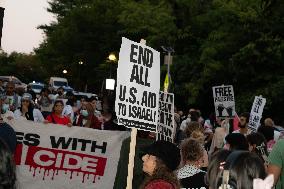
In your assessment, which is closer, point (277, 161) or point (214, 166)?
point (214, 166)

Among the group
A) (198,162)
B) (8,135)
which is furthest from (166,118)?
(8,135)

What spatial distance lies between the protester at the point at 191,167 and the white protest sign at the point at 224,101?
7.38m

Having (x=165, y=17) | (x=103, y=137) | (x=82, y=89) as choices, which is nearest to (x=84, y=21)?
(x=82, y=89)

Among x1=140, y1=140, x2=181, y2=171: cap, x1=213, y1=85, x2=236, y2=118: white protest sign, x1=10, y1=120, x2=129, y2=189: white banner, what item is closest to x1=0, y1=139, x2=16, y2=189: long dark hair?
x1=140, y1=140, x2=181, y2=171: cap

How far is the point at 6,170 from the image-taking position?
295 centimetres

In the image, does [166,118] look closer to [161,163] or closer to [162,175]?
[161,163]

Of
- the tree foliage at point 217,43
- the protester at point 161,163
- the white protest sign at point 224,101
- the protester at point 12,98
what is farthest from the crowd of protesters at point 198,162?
the tree foliage at point 217,43

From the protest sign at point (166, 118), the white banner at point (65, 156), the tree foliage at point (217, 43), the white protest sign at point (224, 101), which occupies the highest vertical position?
the tree foliage at point (217, 43)

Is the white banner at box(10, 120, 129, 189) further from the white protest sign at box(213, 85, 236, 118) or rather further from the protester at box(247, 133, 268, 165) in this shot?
the white protest sign at box(213, 85, 236, 118)

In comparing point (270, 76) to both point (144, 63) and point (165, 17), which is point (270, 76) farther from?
point (144, 63)

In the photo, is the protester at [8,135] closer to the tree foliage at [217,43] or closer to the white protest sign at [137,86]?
the white protest sign at [137,86]

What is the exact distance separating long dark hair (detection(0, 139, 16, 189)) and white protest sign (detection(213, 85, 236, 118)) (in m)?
11.3

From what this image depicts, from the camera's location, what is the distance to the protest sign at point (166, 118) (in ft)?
29.4

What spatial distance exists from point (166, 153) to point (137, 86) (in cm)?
206
